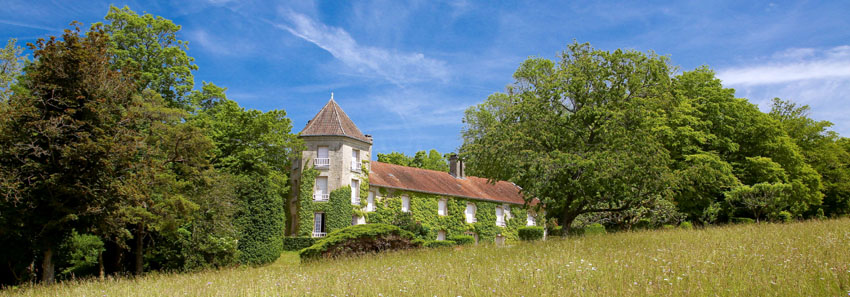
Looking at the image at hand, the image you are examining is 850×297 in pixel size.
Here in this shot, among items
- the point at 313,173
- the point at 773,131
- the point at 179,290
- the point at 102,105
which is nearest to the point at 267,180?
the point at 313,173

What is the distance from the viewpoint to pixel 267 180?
94.0 ft

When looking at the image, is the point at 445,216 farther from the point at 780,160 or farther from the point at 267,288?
the point at 267,288

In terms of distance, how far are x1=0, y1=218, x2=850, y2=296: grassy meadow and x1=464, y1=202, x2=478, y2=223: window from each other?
97.0 feet

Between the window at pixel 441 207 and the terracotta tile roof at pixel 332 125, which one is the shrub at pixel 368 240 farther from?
the window at pixel 441 207

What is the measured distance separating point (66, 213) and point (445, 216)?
2694 centimetres

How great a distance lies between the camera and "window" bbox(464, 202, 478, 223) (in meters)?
41.9

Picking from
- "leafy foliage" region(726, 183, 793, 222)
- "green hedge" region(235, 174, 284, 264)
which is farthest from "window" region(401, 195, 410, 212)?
"leafy foliage" region(726, 183, 793, 222)

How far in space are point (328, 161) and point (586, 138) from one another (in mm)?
20216

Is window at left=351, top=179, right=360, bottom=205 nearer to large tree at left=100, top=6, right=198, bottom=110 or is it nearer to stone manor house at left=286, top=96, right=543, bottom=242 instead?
stone manor house at left=286, top=96, right=543, bottom=242

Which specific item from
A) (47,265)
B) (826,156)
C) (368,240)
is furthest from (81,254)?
(826,156)

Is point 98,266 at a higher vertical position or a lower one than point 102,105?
lower

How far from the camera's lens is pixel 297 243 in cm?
3297

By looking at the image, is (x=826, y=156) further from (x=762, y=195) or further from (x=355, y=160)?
(x=355, y=160)

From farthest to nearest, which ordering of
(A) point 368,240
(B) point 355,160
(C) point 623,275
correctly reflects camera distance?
1. (B) point 355,160
2. (A) point 368,240
3. (C) point 623,275
